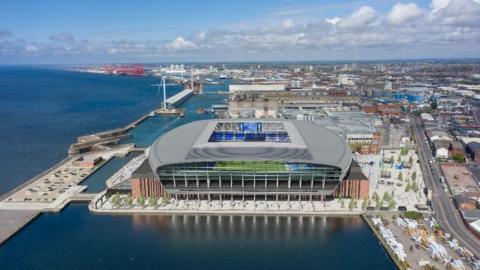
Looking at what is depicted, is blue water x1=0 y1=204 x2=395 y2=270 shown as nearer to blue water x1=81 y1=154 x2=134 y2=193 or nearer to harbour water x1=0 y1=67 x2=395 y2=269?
harbour water x1=0 y1=67 x2=395 y2=269

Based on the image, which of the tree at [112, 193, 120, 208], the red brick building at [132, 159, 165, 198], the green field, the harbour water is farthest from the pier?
the green field

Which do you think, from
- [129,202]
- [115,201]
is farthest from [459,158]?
[115,201]

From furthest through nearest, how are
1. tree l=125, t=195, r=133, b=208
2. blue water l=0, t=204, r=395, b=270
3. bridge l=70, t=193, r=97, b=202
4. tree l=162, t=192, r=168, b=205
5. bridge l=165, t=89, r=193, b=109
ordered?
bridge l=165, t=89, r=193, b=109 → bridge l=70, t=193, r=97, b=202 → tree l=162, t=192, r=168, b=205 → tree l=125, t=195, r=133, b=208 → blue water l=0, t=204, r=395, b=270

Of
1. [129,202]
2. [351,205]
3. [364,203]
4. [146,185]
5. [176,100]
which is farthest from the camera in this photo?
[176,100]

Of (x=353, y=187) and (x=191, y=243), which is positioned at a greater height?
(x=353, y=187)

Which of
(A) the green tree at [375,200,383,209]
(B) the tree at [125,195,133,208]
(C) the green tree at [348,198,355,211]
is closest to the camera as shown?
(C) the green tree at [348,198,355,211]

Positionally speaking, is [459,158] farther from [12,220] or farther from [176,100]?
[176,100]
